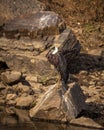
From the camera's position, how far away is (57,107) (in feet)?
21.3

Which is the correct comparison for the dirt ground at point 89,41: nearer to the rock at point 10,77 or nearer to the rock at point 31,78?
the rock at point 31,78

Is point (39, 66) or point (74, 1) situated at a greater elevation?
point (74, 1)

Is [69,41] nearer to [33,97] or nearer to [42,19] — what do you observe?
[42,19]

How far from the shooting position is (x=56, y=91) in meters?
6.58

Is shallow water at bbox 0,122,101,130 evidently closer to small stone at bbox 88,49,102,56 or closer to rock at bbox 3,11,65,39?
rock at bbox 3,11,65,39

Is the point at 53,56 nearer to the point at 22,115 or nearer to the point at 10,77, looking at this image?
the point at 10,77

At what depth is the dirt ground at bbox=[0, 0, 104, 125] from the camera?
7299 mm

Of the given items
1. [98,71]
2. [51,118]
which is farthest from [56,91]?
[98,71]

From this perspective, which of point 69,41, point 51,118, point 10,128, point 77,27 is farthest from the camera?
point 77,27

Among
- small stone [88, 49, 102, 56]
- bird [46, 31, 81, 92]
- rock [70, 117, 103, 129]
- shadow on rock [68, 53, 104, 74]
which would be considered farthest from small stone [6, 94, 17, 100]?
small stone [88, 49, 102, 56]

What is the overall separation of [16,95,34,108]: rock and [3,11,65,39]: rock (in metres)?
1.50

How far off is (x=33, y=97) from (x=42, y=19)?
1849mm

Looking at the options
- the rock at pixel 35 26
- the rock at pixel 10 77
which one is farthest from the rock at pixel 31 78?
the rock at pixel 35 26

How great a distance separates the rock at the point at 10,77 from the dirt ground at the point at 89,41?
49.5 inches
